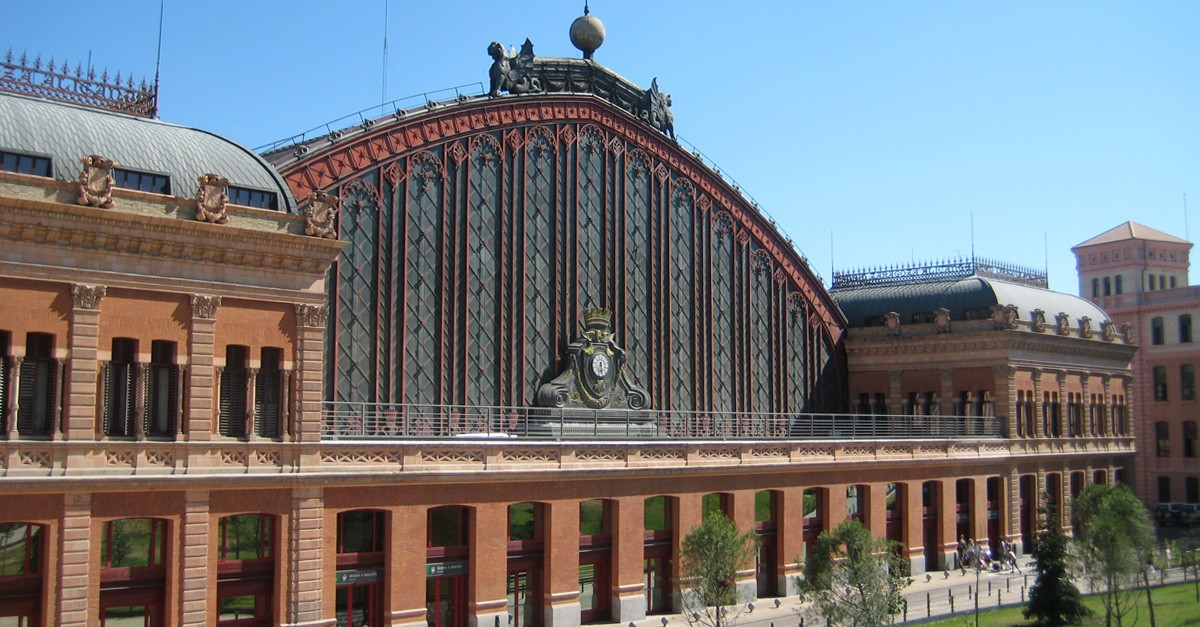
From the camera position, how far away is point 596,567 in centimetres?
4744

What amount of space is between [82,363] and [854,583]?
983 inches

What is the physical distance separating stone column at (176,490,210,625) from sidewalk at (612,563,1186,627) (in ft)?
57.1

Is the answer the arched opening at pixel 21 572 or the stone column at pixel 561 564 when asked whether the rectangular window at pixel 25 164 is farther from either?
the stone column at pixel 561 564

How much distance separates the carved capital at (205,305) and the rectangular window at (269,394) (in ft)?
7.65

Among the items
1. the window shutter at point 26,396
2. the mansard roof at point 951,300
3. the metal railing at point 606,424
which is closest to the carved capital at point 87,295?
the window shutter at point 26,396

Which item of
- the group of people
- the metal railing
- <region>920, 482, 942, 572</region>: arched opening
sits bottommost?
the group of people

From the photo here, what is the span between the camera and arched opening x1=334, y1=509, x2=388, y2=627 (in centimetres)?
3944

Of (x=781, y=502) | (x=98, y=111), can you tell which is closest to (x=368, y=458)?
(x=98, y=111)

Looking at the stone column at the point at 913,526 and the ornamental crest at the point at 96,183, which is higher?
the ornamental crest at the point at 96,183

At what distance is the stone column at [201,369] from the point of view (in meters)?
35.3

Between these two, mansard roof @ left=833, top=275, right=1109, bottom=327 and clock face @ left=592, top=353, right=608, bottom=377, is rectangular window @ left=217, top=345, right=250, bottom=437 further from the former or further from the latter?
mansard roof @ left=833, top=275, right=1109, bottom=327

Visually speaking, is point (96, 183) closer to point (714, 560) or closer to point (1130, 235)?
point (714, 560)

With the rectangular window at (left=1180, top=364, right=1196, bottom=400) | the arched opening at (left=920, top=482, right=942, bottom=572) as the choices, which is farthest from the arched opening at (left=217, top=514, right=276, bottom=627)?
the rectangular window at (left=1180, top=364, right=1196, bottom=400)

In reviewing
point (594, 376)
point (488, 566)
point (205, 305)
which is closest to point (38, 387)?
point (205, 305)
